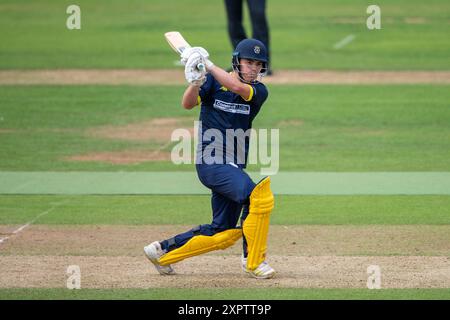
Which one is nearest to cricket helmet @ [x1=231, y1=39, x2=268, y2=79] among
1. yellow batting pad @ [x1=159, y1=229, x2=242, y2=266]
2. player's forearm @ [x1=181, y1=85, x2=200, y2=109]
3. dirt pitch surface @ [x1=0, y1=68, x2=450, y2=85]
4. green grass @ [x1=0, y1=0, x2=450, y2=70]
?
player's forearm @ [x1=181, y1=85, x2=200, y2=109]

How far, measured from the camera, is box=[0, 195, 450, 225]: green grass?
449 inches

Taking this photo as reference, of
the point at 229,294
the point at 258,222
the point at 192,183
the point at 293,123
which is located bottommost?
the point at 229,294

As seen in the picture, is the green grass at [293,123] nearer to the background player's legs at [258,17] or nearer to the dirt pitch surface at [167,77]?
the dirt pitch surface at [167,77]

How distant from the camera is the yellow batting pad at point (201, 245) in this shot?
346 inches

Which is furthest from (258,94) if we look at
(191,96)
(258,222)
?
(258,222)

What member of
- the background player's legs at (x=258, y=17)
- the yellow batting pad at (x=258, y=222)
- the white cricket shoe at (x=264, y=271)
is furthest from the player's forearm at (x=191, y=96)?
the background player's legs at (x=258, y=17)

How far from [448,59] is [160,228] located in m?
13.0

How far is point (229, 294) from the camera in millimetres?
8328

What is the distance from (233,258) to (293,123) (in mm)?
7549

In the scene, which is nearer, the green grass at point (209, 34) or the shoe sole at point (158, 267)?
the shoe sole at point (158, 267)

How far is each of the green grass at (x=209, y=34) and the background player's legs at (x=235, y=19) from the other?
1.23m

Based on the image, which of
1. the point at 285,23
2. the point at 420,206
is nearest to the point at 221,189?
the point at 420,206

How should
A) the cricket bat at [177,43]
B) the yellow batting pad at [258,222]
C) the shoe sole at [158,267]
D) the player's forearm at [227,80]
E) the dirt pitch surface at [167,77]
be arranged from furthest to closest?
the dirt pitch surface at [167,77] → the shoe sole at [158,267] → the cricket bat at [177,43] → the yellow batting pad at [258,222] → the player's forearm at [227,80]

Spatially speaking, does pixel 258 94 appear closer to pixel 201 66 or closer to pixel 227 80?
pixel 227 80
